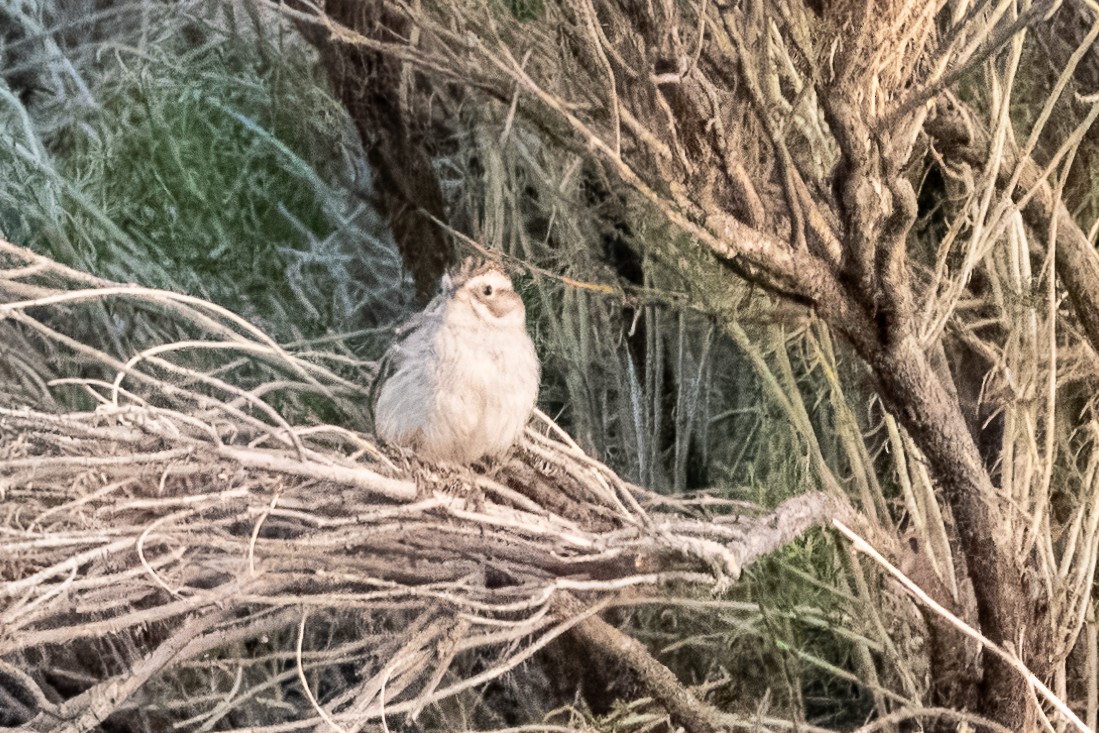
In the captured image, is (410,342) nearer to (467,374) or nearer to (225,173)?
(467,374)

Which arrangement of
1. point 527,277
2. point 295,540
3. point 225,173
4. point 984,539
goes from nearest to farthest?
point 295,540, point 984,539, point 527,277, point 225,173

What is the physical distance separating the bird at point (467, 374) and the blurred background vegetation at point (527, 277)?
188mm

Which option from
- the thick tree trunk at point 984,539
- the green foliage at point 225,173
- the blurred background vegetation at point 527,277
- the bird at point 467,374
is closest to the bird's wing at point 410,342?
the bird at point 467,374

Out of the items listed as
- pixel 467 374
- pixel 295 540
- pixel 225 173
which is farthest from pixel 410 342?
pixel 225 173

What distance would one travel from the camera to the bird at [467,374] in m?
1.32

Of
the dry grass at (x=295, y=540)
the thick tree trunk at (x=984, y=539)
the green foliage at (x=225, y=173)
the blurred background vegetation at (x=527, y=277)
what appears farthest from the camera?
the green foliage at (x=225, y=173)

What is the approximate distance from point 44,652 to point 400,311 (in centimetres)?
71

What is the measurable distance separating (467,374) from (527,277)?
342 mm

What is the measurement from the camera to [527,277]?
1.62 m

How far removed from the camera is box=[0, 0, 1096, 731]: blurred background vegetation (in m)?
1.49

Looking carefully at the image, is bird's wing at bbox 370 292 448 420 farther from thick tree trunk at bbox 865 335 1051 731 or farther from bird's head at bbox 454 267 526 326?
thick tree trunk at bbox 865 335 1051 731

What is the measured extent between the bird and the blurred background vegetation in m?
0.19

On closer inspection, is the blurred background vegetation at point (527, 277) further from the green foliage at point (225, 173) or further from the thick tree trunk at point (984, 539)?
the thick tree trunk at point (984, 539)

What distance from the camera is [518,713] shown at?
5.14 feet
